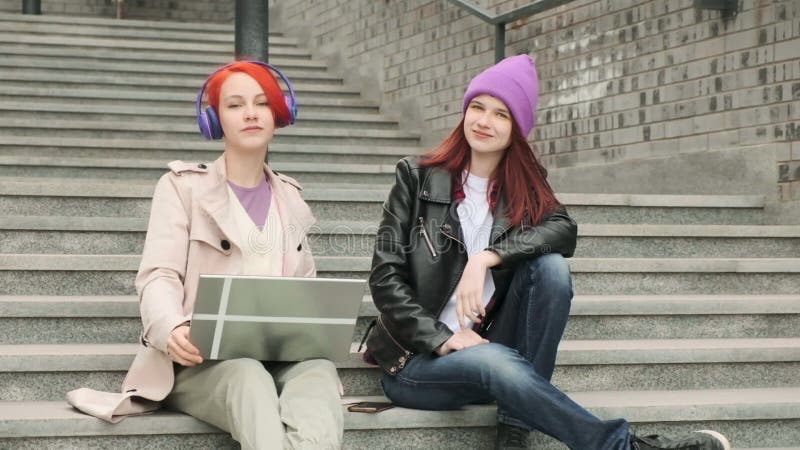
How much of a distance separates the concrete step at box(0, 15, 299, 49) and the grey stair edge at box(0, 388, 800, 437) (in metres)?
5.20

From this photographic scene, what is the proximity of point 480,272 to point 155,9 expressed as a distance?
9.46 meters

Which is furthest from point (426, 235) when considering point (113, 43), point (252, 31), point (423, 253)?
point (113, 43)

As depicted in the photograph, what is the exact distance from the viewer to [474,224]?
118 inches

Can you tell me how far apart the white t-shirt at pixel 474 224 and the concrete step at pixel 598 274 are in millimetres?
759

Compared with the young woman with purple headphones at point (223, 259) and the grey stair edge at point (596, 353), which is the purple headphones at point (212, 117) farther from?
the grey stair edge at point (596, 353)

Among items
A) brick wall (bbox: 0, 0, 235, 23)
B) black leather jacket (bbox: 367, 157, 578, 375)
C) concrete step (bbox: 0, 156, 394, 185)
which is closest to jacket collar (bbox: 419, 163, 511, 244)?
black leather jacket (bbox: 367, 157, 578, 375)

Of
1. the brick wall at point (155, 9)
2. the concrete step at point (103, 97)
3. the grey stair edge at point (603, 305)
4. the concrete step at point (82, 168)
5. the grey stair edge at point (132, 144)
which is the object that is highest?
the brick wall at point (155, 9)

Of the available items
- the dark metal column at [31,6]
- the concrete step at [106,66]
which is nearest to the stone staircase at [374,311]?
the concrete step at [106,66]

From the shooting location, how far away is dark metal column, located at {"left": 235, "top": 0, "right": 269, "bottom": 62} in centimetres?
464

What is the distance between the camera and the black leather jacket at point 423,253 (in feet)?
9.29

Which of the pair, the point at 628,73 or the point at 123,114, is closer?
the point at 628,73

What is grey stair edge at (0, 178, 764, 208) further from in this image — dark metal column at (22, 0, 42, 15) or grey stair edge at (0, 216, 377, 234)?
dark metal column at (22, 0, 42, 15)

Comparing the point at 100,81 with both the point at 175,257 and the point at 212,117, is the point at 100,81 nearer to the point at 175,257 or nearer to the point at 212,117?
the point at 212,117

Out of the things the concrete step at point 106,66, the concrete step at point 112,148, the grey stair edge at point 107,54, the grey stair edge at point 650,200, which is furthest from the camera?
the grey stair edge at point 107,54
